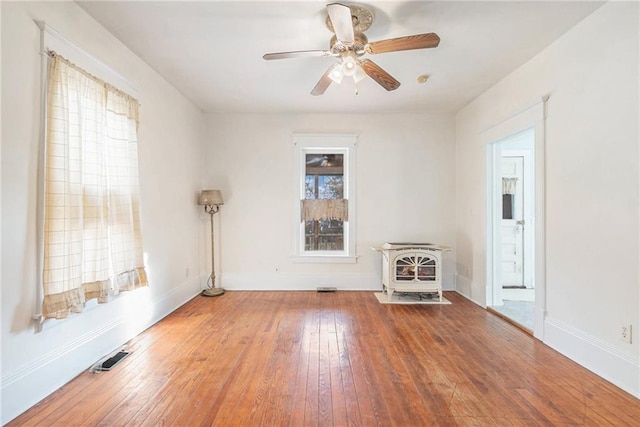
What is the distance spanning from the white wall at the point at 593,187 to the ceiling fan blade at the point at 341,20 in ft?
6.19

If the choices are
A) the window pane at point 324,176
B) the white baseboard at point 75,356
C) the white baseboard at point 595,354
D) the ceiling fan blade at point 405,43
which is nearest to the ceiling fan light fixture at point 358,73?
the ceiling fan blade at point 405,43

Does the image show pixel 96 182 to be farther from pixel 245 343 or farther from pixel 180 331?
pixel 245 343

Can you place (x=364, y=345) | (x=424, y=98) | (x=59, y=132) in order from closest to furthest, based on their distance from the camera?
(x=59, y=132) → (x=364, y=345) → (x=424, y=98)

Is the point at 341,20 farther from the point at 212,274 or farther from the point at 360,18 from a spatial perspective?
the point at 212,274

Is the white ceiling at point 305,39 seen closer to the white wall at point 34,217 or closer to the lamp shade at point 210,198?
the white wall at point 34,217

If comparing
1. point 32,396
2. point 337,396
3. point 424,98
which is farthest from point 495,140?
point 32,396

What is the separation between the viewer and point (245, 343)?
8.91 feet

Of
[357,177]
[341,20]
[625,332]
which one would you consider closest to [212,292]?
[357,177]

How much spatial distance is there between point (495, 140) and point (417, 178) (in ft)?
4.19

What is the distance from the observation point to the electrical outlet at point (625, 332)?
201 centimetres

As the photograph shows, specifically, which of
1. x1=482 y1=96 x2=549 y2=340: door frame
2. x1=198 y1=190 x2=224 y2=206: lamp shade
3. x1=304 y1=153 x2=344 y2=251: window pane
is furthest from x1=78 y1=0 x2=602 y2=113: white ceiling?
x1=198 y1=190 x2=224 y2=206: lamp shade

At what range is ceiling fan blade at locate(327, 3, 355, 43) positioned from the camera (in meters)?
1.77

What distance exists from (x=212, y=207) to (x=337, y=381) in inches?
128

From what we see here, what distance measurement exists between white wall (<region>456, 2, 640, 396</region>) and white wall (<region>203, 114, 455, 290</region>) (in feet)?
5.79
